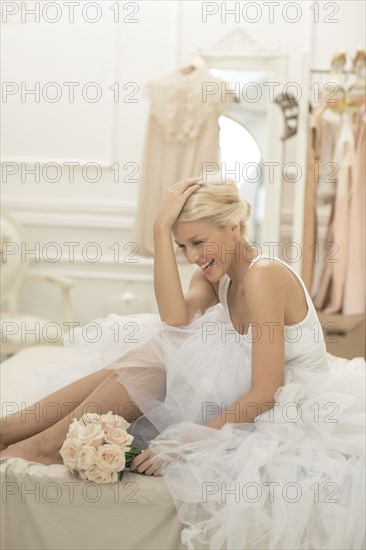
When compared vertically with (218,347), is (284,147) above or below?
above

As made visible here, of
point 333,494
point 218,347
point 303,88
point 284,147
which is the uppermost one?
point 303,88

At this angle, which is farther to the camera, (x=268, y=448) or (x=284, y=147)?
(x=284, y=147)

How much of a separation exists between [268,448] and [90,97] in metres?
3.45

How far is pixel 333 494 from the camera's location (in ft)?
5.88

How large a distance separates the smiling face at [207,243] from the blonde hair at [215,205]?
0.02 m

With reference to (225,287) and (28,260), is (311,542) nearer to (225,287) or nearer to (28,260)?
(225,287)

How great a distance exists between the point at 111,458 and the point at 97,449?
0.13 feet

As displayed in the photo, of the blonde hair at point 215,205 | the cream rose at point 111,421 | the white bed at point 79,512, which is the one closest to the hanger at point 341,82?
the blonde hair at point 215,205

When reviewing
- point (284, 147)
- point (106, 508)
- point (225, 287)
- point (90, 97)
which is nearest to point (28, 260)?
point (90, 97)

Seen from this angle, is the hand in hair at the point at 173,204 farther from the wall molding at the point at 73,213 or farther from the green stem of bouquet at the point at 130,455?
the wall molding at the point at 73,213

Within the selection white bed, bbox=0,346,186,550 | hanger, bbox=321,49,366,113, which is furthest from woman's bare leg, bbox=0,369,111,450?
hanger, bbox=321,49,366,113

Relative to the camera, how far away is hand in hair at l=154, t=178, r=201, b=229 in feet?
7.01

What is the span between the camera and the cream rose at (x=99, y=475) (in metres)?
1.82

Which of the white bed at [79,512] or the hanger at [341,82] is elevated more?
the hanger at [341,82]
